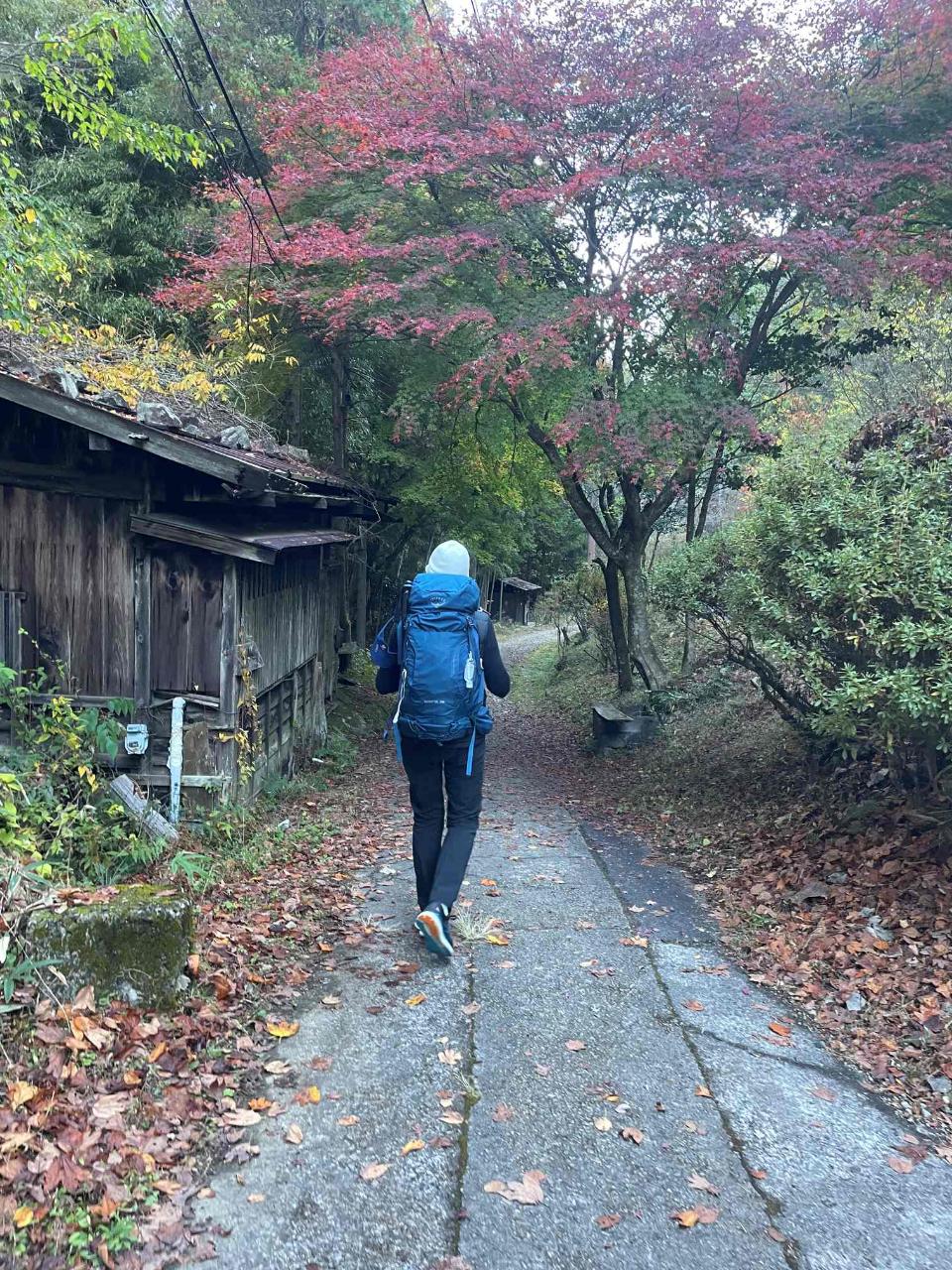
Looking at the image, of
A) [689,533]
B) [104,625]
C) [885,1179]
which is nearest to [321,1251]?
[885,1179]

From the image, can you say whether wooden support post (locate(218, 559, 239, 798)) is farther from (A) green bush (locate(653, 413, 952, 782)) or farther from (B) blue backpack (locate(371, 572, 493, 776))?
(A) green bush (locate(653, 413, 952, 782))

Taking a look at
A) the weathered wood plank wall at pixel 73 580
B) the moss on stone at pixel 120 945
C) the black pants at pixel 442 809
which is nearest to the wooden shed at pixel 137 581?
the weathered wood plank wall at pixel 73 580

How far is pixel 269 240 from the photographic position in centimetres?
1168

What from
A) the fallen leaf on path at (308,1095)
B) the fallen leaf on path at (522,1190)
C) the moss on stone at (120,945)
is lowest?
the fallen leaf on path at (522,1190)

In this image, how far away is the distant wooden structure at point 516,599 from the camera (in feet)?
140

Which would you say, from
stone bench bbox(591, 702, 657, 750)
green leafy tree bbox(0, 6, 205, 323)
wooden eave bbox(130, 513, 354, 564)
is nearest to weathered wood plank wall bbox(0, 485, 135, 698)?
wooden eave bbox(130, 513, 354, 564)

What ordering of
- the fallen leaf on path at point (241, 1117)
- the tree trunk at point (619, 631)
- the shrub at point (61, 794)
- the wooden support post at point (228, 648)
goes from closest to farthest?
the fallen leaf on path at point (241, 1117)
the shrub at point (61, 794)
the wooden support post at point (228, 648)
the tree trunk at point (619, 631)

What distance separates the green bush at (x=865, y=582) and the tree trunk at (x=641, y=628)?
225 inches

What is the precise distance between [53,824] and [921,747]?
5.31m

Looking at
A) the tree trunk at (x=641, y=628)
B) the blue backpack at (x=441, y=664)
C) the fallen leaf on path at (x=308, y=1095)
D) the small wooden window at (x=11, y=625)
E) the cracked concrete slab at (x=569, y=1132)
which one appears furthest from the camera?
the tree trunk at (x=641, y=628)

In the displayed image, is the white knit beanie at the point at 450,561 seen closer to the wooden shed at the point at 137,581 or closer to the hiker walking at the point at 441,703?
the hiker walking at the point at 441,703

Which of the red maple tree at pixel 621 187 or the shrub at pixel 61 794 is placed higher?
the red maple tree at pixel 621 187

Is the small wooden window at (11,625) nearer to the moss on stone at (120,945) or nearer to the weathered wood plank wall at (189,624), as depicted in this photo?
the weathered wood plank wall at (189,624)

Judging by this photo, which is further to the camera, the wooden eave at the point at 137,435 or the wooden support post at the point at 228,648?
the wooden support post at the point at 228,648
